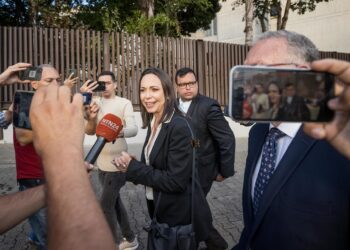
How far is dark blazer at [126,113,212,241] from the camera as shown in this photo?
106 inches

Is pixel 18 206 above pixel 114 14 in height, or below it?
below

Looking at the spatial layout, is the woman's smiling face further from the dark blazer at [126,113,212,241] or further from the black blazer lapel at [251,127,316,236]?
the black blazer lapel at [251,127,316,236]

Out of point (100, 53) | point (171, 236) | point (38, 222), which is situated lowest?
point (38, 222)

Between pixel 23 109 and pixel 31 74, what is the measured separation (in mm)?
1504

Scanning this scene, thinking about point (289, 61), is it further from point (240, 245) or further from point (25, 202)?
point (25, 202)

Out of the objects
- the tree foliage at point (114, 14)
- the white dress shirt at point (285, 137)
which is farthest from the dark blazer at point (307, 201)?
the tree foliage at point (114, 14)

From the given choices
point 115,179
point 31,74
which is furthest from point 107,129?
point 115,179

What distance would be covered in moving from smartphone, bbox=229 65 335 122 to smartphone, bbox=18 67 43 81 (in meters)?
2.40

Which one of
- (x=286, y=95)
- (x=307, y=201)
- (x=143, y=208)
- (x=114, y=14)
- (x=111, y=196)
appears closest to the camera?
(x=286, y=95)

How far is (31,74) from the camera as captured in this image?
3229 mm

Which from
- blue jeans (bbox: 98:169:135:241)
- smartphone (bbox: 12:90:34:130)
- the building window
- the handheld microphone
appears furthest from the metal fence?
the building window

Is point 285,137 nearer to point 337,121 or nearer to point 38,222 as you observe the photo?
point 337,121

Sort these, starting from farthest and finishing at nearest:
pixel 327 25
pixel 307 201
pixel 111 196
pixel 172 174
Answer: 1. pixel 327 25
2. pixel 111 196
3. pixel 172 174
4. pixel 307 201

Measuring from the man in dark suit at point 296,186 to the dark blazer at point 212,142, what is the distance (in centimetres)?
214
